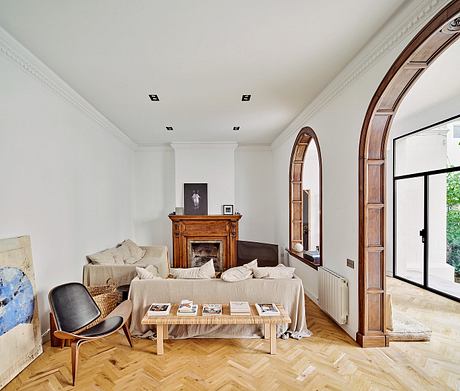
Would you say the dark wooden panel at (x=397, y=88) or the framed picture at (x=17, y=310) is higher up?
the dark wooden panel at (x=397, y=88)

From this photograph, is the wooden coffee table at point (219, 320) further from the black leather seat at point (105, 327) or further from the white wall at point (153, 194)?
the white wall at point (153, 194)

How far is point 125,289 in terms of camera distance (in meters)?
4.41

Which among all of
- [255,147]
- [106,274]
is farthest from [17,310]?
[255,147]

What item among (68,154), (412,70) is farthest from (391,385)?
(68,154)

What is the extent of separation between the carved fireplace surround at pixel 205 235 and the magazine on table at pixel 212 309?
3.48 m

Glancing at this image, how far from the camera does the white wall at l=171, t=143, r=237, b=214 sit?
281 inches

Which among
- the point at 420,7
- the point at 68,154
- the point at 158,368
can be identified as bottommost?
the point at 158,368

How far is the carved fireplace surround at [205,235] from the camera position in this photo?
6766mm

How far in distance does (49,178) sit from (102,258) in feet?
5.34

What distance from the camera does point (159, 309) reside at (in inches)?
126

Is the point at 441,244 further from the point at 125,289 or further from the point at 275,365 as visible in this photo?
the point at 125,289

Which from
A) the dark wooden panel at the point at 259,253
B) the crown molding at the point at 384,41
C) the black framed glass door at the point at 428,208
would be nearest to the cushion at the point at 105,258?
the dark wooden panel at the point at 259,253

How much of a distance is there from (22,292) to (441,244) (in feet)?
20.0

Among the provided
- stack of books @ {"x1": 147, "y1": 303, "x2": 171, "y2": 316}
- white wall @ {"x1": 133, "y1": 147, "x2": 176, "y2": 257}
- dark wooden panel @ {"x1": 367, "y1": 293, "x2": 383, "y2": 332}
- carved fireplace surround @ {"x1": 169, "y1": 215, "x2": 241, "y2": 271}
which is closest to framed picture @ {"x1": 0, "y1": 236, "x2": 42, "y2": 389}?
stack of books @ {"x1": 147, "y1": 303, "x2": 171, "y2": 316}
